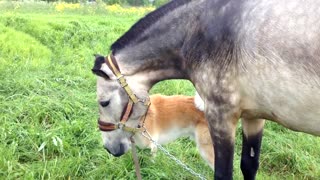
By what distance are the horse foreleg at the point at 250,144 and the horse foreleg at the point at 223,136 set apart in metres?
0.45

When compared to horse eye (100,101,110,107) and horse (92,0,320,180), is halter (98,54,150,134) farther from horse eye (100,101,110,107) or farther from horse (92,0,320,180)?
horse eye (100,101,110,107)

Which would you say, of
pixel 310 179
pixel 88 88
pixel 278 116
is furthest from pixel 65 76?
pixel 278 116

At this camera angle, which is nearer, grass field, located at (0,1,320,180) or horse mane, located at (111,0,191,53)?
horse mane, located at (111,0,191,53)

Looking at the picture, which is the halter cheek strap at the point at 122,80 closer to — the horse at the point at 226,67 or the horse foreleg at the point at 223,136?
the horse at the point at 226,67

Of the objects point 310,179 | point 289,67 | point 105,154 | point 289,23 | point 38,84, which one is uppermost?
point 289,23

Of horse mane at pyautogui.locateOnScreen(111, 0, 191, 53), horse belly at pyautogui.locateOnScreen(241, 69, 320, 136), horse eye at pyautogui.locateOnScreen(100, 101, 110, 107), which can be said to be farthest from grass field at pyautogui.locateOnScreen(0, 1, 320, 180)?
horse belly at pyautogui.locateOnScreen(241, 69, 320, 136)

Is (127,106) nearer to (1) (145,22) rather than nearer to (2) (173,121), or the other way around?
(1) (145,22)

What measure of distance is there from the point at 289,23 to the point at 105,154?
2.19 meters

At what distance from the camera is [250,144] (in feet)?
10.5

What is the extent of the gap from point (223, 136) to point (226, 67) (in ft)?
1.51

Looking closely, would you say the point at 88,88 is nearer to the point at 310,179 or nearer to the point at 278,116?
the point at 310,179

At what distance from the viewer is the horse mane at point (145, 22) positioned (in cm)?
292

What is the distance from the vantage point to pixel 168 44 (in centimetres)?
288

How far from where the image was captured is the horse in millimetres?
2309
